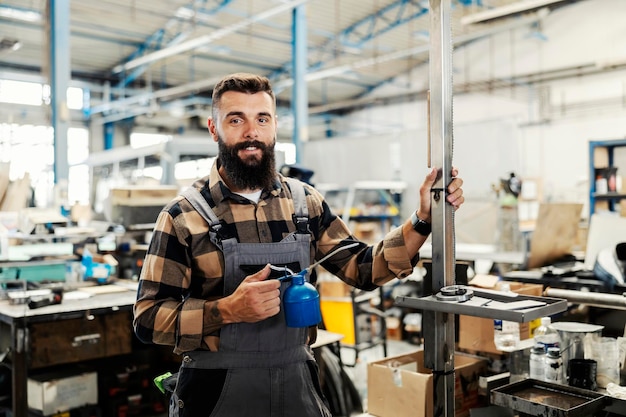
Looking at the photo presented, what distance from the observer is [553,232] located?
3.41m

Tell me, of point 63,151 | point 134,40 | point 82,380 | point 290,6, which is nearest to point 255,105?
point 82,380

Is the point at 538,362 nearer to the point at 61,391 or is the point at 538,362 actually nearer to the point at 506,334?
the point at 506,334

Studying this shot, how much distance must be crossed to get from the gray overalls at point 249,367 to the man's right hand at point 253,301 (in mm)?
89

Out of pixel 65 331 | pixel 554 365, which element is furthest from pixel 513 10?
pixel 65 331

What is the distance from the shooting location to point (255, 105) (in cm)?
158

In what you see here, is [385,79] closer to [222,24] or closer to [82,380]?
[222,24]

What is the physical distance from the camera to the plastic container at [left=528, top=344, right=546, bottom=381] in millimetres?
2162

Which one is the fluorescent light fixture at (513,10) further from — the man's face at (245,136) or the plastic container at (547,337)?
the man's face at (245,136)

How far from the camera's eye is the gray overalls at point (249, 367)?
1455mm

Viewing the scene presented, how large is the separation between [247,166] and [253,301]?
409mm

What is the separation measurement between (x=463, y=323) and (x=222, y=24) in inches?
338

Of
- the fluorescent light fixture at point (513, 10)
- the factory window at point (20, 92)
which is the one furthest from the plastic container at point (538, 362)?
the factory window at point (20, 92)

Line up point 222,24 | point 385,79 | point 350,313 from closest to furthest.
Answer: point 350,313 < point 222,24 < point 385,79

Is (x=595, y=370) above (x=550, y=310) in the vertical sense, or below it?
below
